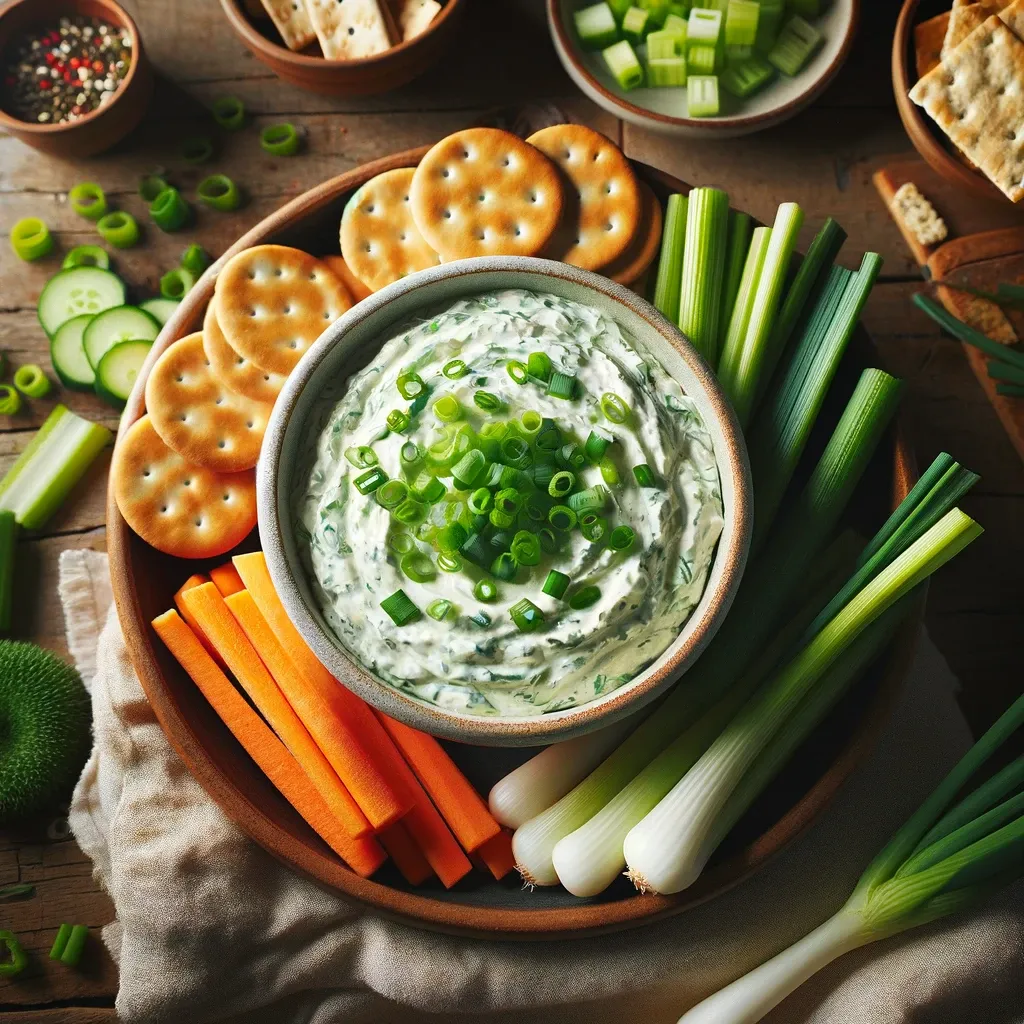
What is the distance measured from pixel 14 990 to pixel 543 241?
2530 mm

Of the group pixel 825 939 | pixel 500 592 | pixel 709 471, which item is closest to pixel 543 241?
pixel 709 471

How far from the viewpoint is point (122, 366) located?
2963mm

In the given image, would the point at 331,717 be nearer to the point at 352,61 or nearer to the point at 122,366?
the point at 122,366

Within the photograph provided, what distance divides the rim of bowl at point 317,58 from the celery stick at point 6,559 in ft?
5.02

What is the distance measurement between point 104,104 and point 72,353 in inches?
29.0

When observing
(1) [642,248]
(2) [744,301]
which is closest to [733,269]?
(2) [744,301]

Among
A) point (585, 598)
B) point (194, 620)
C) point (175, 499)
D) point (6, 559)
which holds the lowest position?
point (6, 559)

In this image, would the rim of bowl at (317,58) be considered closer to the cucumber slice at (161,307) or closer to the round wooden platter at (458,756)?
the round wooden platter at (458,756)

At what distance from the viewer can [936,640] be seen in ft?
10.1

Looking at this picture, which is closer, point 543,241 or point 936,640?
point 543,241

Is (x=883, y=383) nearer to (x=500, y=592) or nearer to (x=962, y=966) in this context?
(x=500, y=592)

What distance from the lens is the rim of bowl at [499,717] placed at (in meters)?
2.17

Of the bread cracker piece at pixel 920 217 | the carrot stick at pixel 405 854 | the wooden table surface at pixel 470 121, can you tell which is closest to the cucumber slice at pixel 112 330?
the wooden table surface at pixel 470 121

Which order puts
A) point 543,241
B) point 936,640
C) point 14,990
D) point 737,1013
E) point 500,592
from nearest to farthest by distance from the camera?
point 500,592 < point 737,1013 < point 543,241 < point 14,990 < point 936,640
